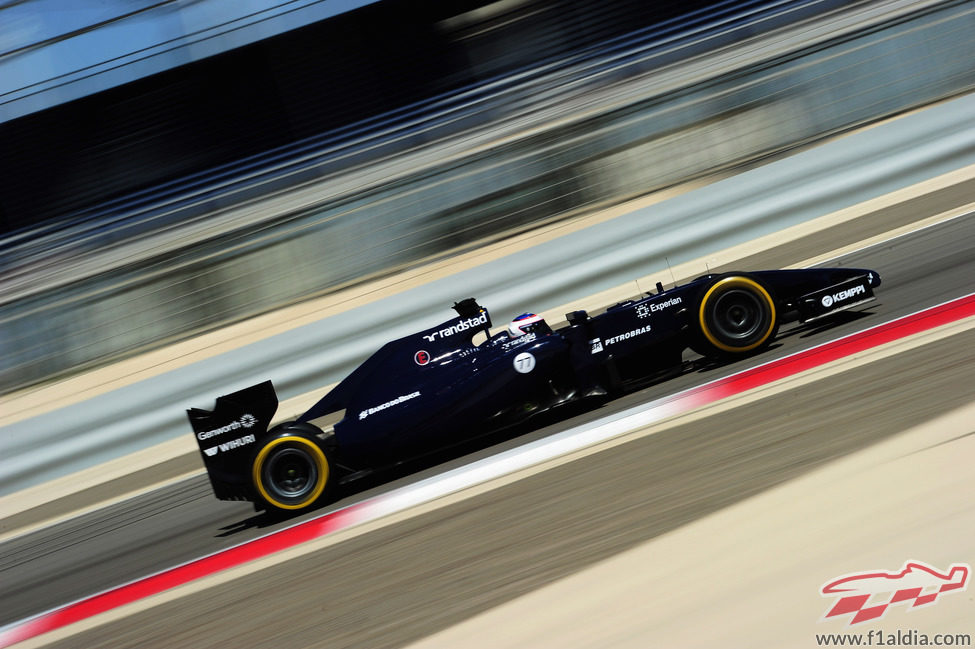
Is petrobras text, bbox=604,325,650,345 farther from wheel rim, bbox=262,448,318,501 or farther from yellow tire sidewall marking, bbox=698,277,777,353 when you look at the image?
wheel rim, bbox=262,448,318,501

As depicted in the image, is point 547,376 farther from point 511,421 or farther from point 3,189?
point 3,189

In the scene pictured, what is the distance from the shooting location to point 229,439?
471cm

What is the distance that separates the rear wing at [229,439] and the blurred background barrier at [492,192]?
3752 mm

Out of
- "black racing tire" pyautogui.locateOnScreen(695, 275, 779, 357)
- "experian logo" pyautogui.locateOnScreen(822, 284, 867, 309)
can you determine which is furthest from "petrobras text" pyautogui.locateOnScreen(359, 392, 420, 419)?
"experian logo" pyautogui.locateOnScreen(822, 284, 867, 309)

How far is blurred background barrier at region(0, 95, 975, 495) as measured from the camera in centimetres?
694

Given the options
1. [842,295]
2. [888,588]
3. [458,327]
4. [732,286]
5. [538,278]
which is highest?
[538,278]

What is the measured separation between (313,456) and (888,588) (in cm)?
296

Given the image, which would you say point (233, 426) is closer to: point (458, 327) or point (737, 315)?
point (458, 327)

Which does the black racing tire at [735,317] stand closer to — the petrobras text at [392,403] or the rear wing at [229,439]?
the petrobras text at [392,403]

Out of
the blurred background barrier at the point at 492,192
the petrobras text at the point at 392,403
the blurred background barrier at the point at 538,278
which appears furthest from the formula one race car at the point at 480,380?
the blurred background barrier at the point at 492,192

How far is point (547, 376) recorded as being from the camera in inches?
186

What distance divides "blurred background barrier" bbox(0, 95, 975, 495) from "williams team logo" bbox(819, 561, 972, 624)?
4.71m

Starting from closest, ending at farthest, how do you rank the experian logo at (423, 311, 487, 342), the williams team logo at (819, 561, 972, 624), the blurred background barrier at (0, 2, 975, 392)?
the williams team logo at (819, 561, 972, 624) → the experian logo at (423, 311, 487, 342) → the blurred background barrier at (0, 2, 975, 392)

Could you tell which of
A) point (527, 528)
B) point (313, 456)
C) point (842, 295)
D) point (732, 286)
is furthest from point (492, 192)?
point (527, 528)
